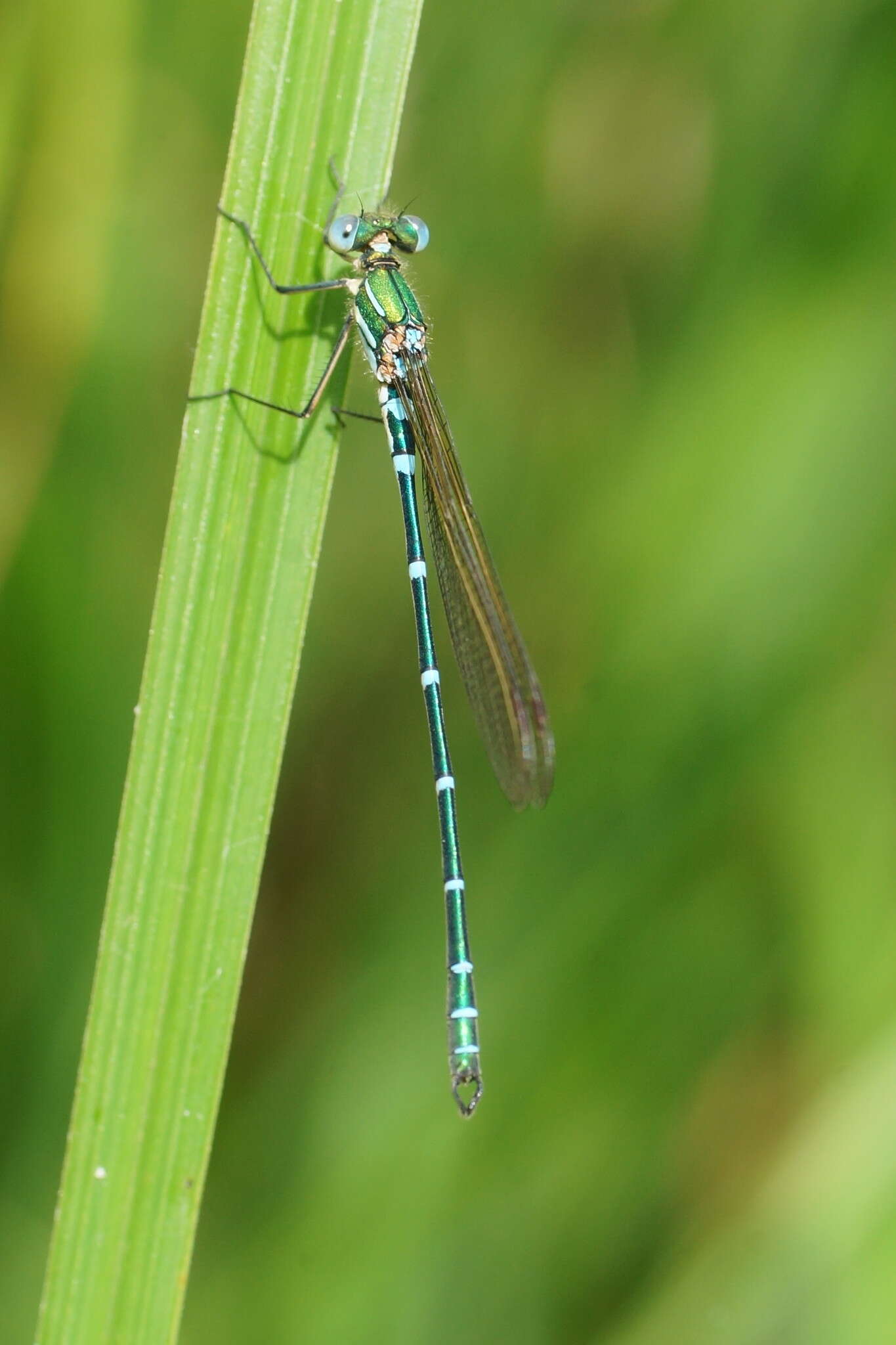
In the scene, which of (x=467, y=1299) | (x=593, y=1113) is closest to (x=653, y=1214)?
(x=593, y=1113)

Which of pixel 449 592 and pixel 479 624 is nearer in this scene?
pixel 479 624

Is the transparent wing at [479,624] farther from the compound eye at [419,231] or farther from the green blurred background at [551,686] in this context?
the green blurred background at [551,686]

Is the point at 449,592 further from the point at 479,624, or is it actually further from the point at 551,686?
the point at 551,686

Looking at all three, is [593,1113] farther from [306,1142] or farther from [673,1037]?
[306,1142]

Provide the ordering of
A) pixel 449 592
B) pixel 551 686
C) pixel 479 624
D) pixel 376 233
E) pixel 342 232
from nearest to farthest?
1. pixel 342 232
2. pixel 376 233
3. pixel 479 624
4. pixel 449 592
5. pixel 551 686

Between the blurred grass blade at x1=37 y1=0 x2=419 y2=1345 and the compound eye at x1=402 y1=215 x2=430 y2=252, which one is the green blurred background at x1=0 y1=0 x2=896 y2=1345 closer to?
the compound eye at x1=402 y1=215 x2=430 y2=252

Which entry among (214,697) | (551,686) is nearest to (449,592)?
(551,686)

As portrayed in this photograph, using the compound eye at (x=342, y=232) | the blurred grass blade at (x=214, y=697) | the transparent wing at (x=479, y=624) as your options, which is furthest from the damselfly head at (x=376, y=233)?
the transparent wing at (x=479, y=624)
